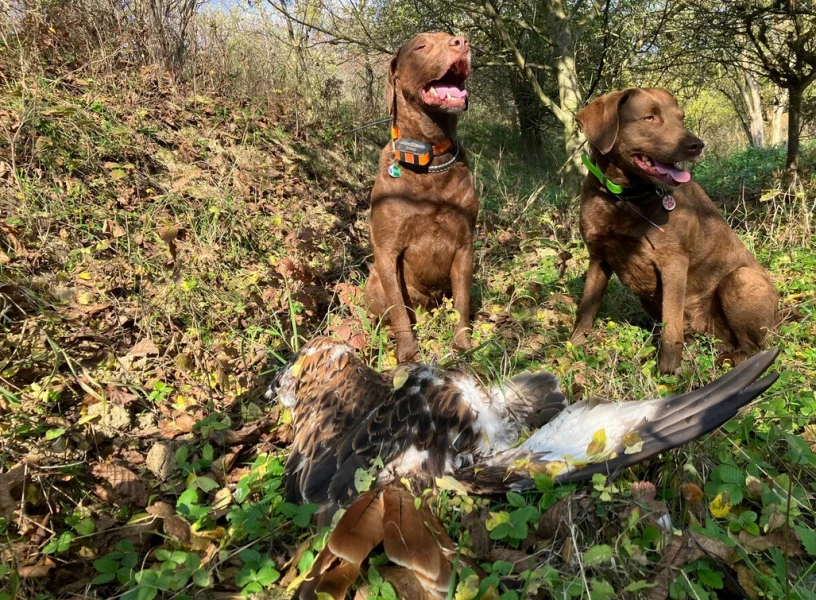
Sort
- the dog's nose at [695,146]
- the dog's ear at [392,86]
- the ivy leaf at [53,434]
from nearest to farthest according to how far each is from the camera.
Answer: the ivy leaf at [53,434] < the dog's nose at [695,146] < the dog's ear at [392,86]

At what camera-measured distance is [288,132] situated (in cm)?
755

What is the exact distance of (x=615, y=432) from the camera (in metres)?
1.58

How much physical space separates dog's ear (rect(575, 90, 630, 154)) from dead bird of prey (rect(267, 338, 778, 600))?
1620 mm

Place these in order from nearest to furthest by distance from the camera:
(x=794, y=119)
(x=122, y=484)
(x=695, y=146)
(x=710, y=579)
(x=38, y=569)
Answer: (x=710, y=579)
(x=38, y=569)
(x=122, y=484)
(x=695, y=146)
(x=794, y=119)

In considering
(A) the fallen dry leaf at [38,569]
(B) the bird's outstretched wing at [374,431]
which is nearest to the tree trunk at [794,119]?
(B) the bird's outstretched wing at [374,431]

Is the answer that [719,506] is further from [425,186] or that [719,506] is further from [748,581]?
[425,186]

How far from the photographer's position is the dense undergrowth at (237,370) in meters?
1.51

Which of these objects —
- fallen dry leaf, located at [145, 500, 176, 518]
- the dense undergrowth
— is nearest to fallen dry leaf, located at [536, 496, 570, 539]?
the dense undergrowth

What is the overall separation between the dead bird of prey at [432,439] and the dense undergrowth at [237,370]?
0.10m

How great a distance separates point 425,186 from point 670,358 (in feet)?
5.83

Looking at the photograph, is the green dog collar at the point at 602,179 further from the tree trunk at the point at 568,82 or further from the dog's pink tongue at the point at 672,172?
the tree trunk at the point at 568,82

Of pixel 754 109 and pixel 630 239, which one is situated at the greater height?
pixel 754 109

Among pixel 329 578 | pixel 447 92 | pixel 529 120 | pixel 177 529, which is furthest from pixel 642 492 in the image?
pixel 529 120

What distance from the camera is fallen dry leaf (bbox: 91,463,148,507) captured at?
201cm
